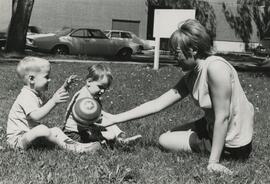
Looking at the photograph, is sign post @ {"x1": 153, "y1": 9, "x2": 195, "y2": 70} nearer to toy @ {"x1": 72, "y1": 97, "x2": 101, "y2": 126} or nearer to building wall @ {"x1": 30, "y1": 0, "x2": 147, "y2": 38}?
toy @ {"x1": 72, "y1": 97, "x2": 101, "y2": 126}

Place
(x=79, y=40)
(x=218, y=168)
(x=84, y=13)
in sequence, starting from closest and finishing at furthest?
(x=218, y=168), (x=79, y=40), (x=84, y=13)

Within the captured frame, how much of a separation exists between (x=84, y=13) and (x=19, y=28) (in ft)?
51.0

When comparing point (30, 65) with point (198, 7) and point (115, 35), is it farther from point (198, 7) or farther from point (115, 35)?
point (198, 7)

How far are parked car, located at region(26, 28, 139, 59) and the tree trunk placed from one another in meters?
2.46

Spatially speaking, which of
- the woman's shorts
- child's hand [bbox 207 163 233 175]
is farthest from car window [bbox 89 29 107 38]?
child's hand [bbox 207 163 233 175]

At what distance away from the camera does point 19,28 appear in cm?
2195

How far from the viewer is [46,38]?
963 inches

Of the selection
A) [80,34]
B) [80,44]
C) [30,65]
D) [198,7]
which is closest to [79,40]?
[80,44]

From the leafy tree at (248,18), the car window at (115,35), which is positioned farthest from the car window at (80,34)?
the leafy tree at (248,18)

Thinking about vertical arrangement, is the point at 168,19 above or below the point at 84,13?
above

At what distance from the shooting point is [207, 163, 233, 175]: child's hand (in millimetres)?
4340

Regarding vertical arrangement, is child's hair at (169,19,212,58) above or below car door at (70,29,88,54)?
above

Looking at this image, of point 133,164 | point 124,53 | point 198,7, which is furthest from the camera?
point 198,7

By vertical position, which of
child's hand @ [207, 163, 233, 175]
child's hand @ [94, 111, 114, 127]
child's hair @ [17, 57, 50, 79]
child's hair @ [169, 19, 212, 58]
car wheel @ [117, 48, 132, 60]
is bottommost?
car wheel @ [117, 48, 132, 60]
